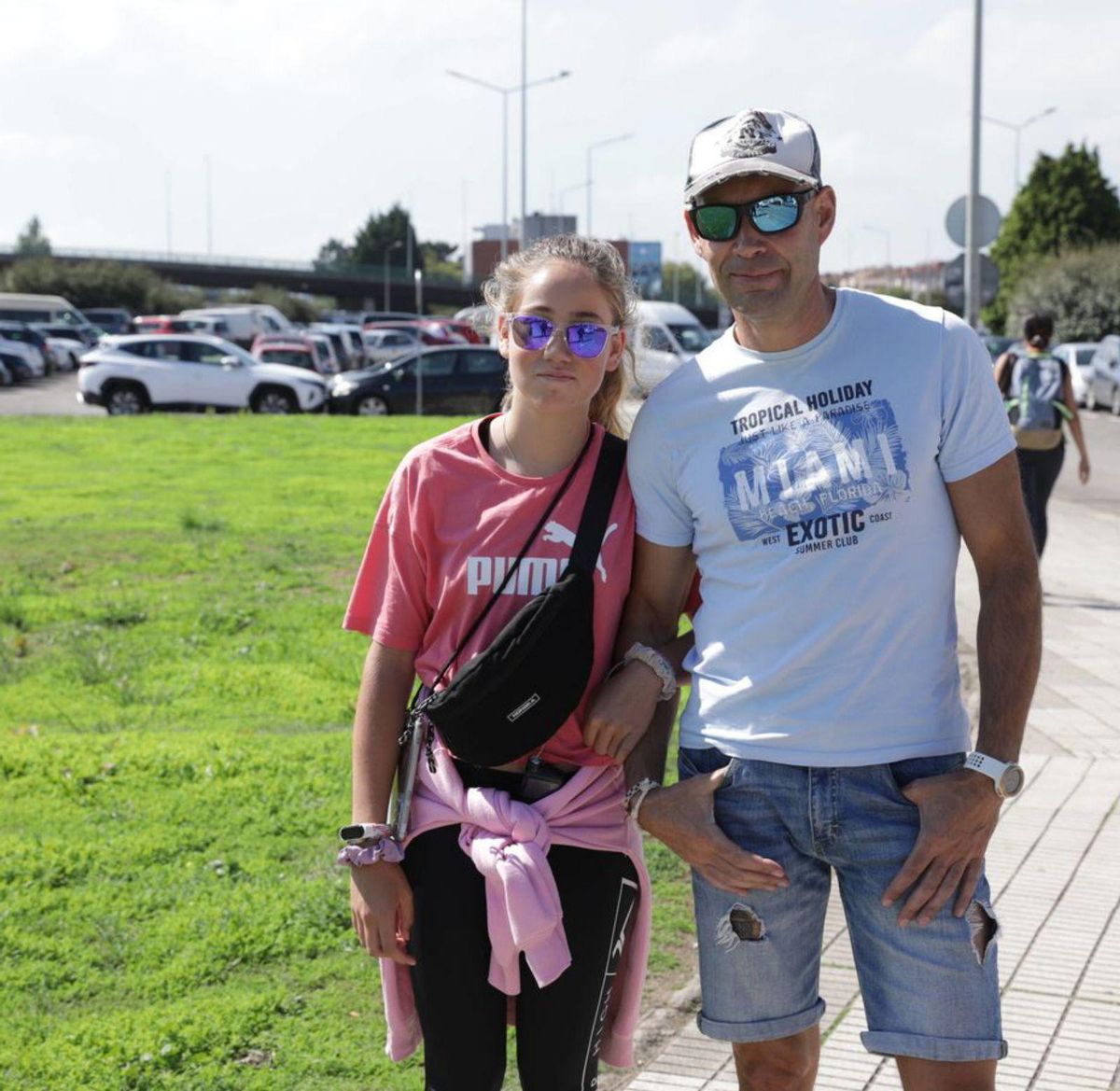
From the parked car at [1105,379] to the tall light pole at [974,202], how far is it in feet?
48.9

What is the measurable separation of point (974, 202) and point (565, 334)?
49.9ft

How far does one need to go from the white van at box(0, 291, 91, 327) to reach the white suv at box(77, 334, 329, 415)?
32.9 m

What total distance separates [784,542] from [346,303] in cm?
13494

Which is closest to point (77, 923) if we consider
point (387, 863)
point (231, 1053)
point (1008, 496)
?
point (231, 1053)

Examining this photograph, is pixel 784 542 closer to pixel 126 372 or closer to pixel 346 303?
pixel 126 372

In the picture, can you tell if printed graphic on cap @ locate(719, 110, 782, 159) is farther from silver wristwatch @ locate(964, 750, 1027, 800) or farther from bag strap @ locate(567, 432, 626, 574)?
silver wristwatch @ locate(964, 750, 1027, 800)

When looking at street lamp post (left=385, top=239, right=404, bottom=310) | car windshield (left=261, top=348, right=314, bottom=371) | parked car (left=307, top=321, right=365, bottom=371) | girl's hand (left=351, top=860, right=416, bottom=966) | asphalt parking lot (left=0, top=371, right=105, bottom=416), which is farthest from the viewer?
street lamp post (left=385, top=239, right=404, bottom=310)

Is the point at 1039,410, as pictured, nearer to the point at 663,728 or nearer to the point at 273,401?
the point at 663,728

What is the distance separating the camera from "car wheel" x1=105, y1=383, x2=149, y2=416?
31625 millimetres

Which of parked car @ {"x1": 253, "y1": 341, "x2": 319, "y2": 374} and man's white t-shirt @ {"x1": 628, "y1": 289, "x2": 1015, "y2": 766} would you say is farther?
parked car @ {"x1": 253, "y1": 341, "x2": 319, "y2": 374}

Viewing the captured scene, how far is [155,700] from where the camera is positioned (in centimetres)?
740

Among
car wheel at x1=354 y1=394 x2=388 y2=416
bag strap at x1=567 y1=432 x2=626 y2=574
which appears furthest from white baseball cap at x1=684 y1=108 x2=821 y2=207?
car wheel at x1=354 y1=394 x2=388 y2=416

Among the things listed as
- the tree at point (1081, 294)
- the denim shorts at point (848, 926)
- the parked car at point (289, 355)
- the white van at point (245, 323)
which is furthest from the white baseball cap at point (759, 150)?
the white van at point (245, 323)

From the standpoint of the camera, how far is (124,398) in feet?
104
